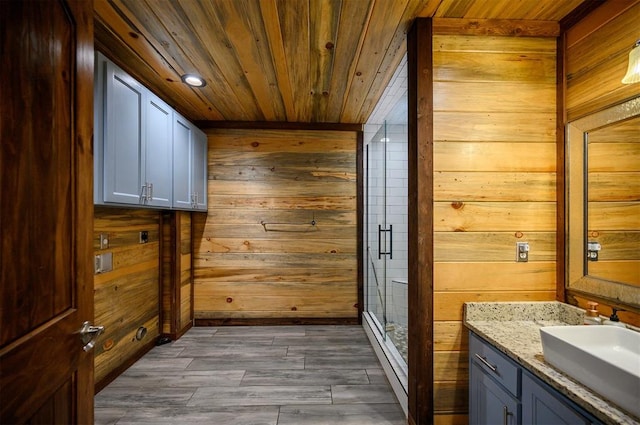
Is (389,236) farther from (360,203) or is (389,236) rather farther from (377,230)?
(360,203)

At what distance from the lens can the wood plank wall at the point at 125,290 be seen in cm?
220

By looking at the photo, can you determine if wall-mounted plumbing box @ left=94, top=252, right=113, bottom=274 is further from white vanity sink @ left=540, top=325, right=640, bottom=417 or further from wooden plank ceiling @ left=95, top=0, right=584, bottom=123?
white vanity sink @ left=540, top=325, right=640, bottom=417

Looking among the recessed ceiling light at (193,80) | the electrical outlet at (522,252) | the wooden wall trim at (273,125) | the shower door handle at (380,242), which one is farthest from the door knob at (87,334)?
the wooden wall trim at (273,125)

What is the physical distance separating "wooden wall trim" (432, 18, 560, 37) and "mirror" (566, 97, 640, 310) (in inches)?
22.2

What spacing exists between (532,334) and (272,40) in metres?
2.14

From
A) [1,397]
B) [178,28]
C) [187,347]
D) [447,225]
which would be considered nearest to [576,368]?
[447,225]

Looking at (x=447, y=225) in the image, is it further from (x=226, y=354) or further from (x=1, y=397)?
(x=226, y=354)

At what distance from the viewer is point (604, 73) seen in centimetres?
144

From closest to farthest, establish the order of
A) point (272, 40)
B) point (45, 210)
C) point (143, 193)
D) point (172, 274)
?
point (45, 210) < point (272, 40) < point (143, 193) < point (172, 274)

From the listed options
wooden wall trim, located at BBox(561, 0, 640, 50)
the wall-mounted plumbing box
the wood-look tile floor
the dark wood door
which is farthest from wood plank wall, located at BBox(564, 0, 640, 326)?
the wall-mounted plumbing box

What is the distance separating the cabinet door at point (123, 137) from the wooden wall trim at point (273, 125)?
4.40ft

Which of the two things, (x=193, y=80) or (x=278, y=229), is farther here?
(x=278, y=229)

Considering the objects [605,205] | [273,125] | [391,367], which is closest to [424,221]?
[605,205]

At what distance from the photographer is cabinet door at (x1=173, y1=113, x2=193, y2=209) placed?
8.61ft
